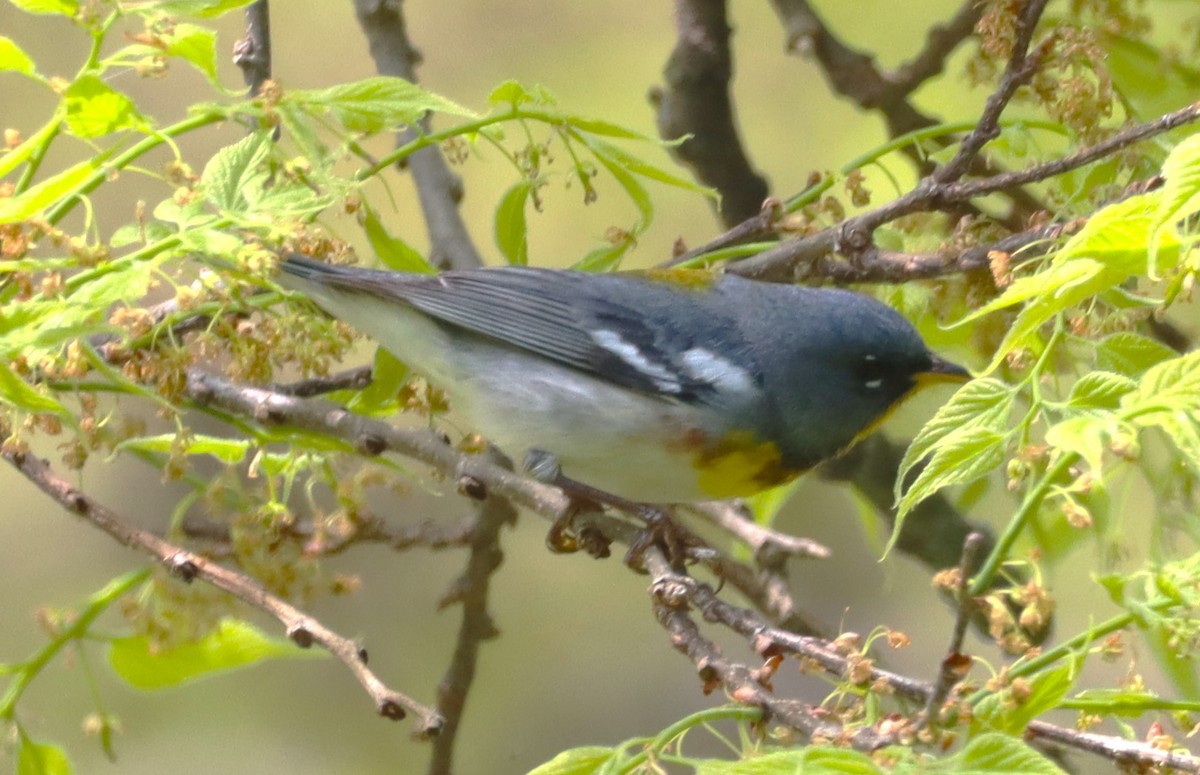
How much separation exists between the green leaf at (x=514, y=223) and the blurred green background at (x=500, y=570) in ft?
3.21

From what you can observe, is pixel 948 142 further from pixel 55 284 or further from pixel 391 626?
pixel 391 626

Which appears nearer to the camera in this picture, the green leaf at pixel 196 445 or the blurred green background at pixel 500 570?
the green leaf at pixel 196 445

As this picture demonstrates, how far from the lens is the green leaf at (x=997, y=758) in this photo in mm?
679

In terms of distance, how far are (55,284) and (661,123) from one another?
1.16 meters

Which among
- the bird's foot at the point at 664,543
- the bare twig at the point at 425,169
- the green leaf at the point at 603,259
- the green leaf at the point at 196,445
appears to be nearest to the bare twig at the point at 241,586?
the green leaf at the point at 196,445

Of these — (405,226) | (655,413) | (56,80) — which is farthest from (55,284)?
(405,226)

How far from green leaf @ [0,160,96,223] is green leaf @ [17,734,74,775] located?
0.55 m

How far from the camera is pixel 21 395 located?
92cm

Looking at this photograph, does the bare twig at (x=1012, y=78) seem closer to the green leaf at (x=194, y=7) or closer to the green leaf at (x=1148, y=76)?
the green leaf at (x=1148, y=76)

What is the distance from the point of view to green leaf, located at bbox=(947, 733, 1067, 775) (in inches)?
26.7

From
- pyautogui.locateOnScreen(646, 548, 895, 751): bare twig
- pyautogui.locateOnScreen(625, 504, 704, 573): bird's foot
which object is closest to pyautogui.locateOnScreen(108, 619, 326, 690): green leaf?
pyautogui.locateOnScreen(625, 504, 704, 573): bird's foot

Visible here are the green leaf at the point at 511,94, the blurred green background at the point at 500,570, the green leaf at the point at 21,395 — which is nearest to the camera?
the green leaf at the point at 21,395

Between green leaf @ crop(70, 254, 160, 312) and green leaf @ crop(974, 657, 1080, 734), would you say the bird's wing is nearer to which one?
green leaf @ crop(70, 254, 160, 312)

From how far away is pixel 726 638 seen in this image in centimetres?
262
